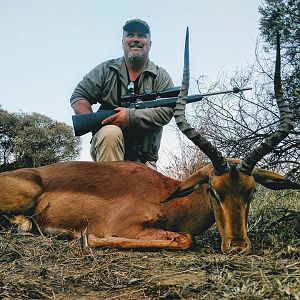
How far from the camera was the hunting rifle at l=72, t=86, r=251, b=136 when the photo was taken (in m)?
6.25

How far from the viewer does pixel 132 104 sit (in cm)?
650

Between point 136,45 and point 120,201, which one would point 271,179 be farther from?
point 136,45

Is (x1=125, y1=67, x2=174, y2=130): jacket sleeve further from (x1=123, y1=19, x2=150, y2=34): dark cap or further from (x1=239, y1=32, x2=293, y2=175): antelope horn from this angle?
(x1=239, y1=32, x2=293, y2=175): antelope horn

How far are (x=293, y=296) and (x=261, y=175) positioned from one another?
93.3 inches

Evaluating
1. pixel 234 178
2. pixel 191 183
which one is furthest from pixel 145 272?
pixel 191 183

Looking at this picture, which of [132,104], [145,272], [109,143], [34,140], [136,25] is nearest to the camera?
[145,272]

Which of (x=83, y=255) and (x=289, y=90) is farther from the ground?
(x=289, y=90)

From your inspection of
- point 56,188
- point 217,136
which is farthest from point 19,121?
point 56,188

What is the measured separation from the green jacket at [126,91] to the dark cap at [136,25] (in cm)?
45

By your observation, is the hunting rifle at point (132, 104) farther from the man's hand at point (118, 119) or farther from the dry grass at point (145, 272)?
the dry grass at point (145, 272)

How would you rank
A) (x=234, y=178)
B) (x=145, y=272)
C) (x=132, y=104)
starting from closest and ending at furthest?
(x=145, y=272) < (x=234, y=178) < (x=132, y=104)

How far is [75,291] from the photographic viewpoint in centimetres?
293

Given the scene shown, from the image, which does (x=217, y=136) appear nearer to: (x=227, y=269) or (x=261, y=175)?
(x=261, y=175)

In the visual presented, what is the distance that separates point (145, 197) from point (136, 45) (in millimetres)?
2685
